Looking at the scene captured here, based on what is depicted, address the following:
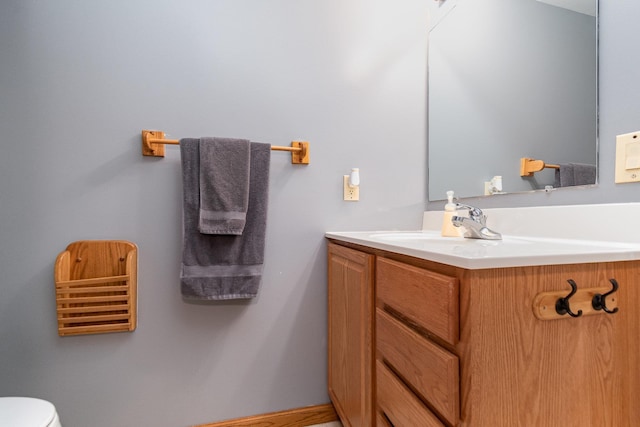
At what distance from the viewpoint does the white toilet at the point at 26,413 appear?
778 mm

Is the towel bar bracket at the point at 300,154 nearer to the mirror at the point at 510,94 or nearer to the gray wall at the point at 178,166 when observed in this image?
the gray wall at the point at 178,166

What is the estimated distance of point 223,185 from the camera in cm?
115

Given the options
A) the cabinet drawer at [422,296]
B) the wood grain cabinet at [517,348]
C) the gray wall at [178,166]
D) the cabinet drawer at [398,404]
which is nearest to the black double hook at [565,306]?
the wood grain cabinet at [517,348]

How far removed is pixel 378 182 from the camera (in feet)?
4.79

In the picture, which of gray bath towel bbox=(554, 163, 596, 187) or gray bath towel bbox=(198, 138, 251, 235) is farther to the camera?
gray bath towel bbox=(198, 138, 251, 235)

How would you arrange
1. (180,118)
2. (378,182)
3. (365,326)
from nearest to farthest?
(365,326)
(180,118)
(378,182)

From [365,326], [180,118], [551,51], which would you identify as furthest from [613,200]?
[180,118]

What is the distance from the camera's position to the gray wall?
111 cm

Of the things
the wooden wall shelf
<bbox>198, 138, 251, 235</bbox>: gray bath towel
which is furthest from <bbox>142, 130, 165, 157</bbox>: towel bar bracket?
the wooden wall shelf

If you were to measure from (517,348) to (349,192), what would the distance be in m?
0.96

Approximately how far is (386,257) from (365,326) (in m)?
0.27

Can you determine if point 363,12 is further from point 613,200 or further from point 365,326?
point 365,326

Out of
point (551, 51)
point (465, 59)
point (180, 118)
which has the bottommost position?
point (180, 118)

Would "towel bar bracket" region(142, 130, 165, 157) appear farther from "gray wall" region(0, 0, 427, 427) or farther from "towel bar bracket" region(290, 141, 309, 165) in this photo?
"towel bar bracket" region(290, 141, 309, 165)
